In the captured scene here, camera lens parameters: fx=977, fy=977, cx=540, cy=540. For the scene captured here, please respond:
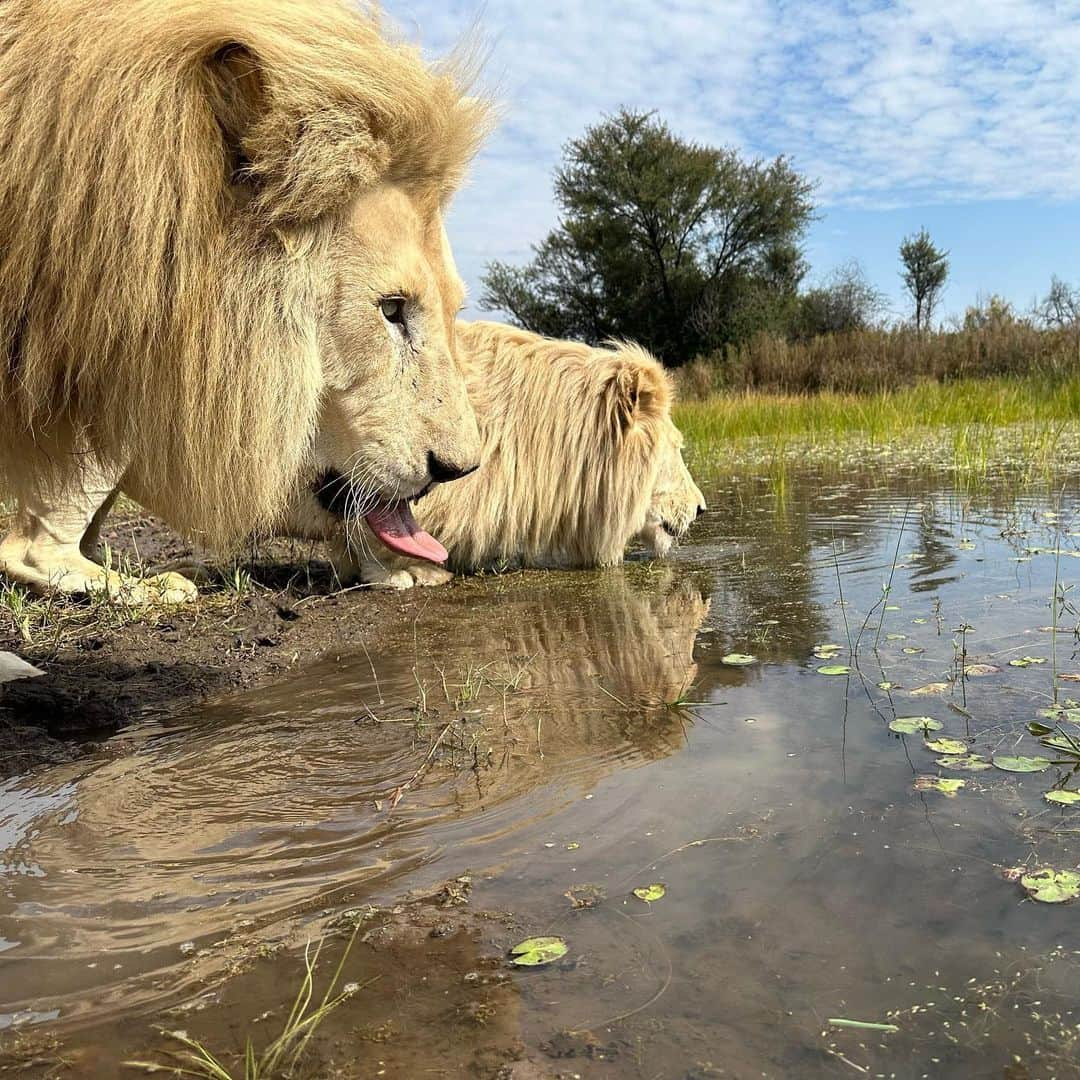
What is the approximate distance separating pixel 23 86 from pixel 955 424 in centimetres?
1109

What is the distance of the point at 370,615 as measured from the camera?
3.62 meters

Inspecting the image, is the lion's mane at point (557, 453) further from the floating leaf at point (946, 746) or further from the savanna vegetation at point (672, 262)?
the savanna vegetation at point (672, 262)

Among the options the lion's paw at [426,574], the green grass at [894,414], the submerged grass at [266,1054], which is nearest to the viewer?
the submerged grass at [266,1054]

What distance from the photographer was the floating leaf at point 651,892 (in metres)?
1.35

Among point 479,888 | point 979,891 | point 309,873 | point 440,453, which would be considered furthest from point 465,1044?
point 440,453

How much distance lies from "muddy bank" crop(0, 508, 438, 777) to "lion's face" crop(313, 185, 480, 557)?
2.72ft

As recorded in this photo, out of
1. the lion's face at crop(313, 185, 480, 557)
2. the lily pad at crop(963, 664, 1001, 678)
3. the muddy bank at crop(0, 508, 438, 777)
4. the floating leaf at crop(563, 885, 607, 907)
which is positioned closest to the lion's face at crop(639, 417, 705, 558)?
the muddy bank at crop(0, 508, 438, 777)

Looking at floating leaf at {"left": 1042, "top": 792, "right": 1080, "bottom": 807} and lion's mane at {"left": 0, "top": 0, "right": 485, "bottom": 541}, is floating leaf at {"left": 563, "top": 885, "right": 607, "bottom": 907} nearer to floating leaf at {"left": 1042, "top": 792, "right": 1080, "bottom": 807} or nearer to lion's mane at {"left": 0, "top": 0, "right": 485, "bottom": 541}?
floating leaf at {"left": 1042, "top": 792, "right": 1080, "bottom": 807}

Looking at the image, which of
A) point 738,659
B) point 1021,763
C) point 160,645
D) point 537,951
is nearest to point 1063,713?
point 1021,763

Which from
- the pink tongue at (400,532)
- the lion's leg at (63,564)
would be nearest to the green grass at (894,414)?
the lion's leg at (63,564)

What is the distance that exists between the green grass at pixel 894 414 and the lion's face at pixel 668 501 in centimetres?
574

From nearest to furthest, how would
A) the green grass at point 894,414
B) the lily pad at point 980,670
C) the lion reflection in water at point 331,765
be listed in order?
1. the lion reflection in water at point 331,765
2. the lily pad at point 980,670
3. the green grass at point 894,414

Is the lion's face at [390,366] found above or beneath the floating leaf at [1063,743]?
above

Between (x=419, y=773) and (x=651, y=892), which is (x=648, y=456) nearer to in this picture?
(x=419, y=773)
